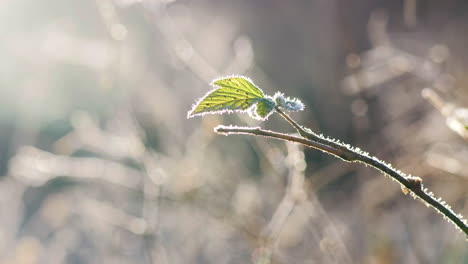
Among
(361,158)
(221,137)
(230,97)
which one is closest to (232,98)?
(230,97)

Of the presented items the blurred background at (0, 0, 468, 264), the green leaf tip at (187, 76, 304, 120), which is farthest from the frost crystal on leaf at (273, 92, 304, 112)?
the blurred background at (0, 0, 468, 264)

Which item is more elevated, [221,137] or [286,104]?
[221,137]

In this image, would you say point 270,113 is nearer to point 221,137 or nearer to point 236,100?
point 236,100

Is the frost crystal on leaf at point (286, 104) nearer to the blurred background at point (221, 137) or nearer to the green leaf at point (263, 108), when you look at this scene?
the green leaf at point (263, 108)

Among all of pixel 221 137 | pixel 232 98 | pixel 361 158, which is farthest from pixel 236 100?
pixel 221 137

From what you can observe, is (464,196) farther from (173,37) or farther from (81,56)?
(81,56)

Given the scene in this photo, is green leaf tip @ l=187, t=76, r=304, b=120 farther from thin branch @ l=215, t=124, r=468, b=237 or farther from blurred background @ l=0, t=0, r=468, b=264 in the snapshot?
blurred background @ l=0, t=0, r=468, b=264

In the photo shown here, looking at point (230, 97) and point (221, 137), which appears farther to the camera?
point (221, 137)

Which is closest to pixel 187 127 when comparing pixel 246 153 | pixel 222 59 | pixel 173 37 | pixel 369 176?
pixel 222 59
